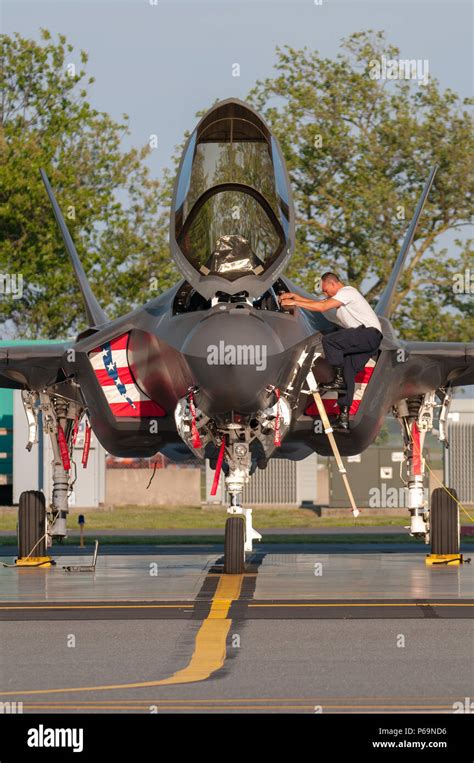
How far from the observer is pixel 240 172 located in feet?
46.1

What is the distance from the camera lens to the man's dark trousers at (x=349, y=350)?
575 inches

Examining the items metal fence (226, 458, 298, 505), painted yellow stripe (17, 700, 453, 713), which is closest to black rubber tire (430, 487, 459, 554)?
painted yellow stripe (17, 700, 453, 713)

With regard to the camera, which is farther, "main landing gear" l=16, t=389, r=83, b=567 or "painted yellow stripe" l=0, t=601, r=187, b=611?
"main landing gear" l=16, t=389, r=83, b=567

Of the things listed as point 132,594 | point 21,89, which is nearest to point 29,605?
point 132,594

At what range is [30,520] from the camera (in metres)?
18.1

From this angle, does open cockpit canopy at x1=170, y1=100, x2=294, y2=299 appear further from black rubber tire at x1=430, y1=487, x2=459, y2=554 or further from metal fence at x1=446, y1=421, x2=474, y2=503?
metal fence at x1=446, y1=421, x2=474, y2=503

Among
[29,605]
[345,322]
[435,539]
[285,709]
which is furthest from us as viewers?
[435,539]

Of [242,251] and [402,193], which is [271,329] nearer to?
[242,251]

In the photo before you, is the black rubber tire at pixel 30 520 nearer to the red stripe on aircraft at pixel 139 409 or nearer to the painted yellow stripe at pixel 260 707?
the red stripe on aircraft at pixel 139 409

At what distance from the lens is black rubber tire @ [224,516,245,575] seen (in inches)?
599

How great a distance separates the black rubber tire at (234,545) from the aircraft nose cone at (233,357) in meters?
2.16

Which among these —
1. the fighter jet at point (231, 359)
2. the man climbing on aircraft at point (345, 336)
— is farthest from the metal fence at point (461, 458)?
the man climbing on aircraft at point (345, 336)

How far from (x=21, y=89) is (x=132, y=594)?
31124 millimetres
